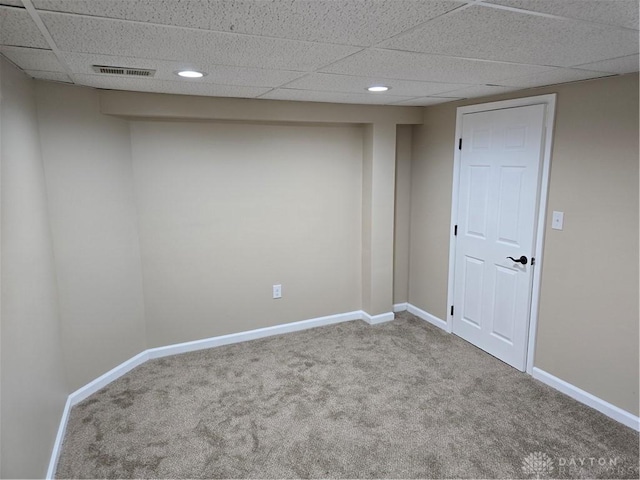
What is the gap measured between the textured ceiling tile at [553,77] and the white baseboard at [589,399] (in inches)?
79.5

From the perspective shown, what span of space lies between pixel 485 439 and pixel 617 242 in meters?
1.43

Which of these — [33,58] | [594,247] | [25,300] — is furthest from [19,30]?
[594,247]

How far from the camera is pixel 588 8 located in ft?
4.50

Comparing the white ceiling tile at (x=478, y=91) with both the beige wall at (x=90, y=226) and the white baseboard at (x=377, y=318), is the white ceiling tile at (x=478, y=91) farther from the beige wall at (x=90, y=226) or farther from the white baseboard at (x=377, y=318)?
the beige wall at (x=90, y=226)

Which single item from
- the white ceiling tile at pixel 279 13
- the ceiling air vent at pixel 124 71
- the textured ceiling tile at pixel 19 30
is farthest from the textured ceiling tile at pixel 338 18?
the ceiling air vent at pixel 124 71

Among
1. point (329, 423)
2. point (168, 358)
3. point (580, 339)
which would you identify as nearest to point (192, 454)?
point (329, 423)

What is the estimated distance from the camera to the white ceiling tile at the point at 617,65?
2098mm

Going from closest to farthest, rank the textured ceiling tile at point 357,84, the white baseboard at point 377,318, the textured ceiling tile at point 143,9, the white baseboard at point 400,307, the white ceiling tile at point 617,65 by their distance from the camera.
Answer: the textured ceiling tile at point 143,9 < the white ceiling tile at point 617,65 < the textured ceiling tile at point 357,84 < the white baseboard at point 377,318 < the white baseboard at point 400,307

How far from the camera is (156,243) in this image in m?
3.49

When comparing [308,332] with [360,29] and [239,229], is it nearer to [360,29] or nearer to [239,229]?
[239,229]

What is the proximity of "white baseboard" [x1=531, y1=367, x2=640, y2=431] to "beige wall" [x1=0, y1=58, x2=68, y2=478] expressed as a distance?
3.18 m

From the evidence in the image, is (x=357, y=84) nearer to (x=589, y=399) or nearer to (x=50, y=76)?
(x=50, y=76)

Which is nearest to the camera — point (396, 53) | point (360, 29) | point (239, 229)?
point (360, 29)

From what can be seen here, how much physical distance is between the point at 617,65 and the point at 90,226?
3.28m
